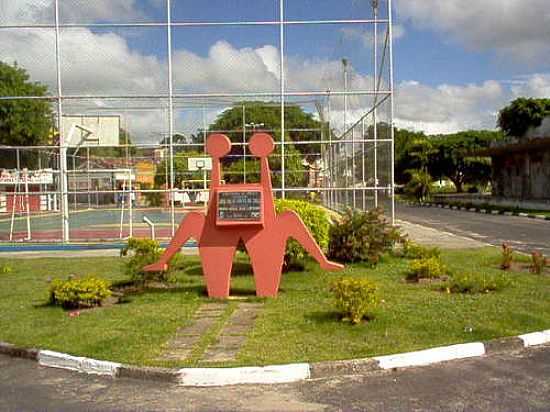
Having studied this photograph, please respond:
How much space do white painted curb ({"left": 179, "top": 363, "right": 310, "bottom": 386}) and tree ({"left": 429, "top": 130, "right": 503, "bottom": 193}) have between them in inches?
2357

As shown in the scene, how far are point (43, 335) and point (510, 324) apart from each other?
519 centimetres

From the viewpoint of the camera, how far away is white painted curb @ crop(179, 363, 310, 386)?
5973mm

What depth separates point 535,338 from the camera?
A: 23.6 ft

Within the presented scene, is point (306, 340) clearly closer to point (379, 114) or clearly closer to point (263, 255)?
point (263, 255)

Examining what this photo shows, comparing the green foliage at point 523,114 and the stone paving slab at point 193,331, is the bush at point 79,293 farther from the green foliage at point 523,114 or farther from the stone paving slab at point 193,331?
the green foliage at point 523,114

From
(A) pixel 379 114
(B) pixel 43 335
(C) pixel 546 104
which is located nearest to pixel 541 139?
(C) pixel 546 104

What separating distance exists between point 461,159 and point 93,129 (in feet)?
166

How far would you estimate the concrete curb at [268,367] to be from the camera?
19.7 feet

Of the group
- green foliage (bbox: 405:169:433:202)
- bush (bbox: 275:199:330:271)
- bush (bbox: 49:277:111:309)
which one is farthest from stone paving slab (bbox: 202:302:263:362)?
green foliage (bbox: 405:169:433:202)

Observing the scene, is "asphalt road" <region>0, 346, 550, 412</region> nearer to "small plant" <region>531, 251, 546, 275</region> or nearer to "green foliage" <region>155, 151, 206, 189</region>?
"small plant" <region>531, 251, 546, 275</region>

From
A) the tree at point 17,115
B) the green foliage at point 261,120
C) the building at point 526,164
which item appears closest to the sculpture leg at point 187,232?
the green foliage at point 261,120

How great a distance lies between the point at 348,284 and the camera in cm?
766

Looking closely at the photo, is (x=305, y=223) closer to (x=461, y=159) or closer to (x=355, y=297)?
(x=355, y=297)

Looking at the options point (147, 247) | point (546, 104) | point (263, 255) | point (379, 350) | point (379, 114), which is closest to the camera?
point (379, 350)
